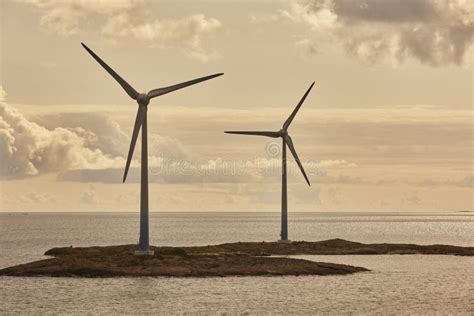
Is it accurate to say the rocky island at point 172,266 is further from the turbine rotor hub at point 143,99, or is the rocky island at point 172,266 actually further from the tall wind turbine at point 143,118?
the turbine rotor hub at point 143,99

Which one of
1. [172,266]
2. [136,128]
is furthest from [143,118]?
[172,266]

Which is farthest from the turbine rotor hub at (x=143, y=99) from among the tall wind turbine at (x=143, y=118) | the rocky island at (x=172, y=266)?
the rocky island at (x=172, y=266)

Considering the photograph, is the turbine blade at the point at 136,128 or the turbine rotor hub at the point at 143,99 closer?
the turbine blade at the point at 136,128

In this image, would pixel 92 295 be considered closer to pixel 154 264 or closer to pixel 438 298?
pixel 154 264

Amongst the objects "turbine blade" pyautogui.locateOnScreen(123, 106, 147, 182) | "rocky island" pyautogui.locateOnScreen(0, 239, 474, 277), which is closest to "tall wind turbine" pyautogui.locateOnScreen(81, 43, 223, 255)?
"turbine blade" pyautogui.locateOnScreen(123, 106, 147, 182)

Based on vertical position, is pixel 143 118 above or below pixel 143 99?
below

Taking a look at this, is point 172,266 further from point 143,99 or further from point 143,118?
point 143,99

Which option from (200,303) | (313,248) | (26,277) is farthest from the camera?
(313,248)

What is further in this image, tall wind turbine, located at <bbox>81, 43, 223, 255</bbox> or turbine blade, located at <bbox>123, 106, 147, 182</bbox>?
tall wind turbine, located at <bbox>81, 43, 223, 255</bbox>

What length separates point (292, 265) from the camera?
337 ft

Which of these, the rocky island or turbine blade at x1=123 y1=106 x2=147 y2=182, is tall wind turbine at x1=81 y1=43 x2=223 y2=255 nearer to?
turbine blade at x1=123 y1=106 x2=147 y2=182

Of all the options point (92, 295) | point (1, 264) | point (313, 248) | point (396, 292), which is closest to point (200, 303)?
point (92, 295)

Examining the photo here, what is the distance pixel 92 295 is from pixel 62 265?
18.4 m

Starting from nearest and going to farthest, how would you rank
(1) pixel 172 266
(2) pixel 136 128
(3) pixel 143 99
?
(2) pixel 136 128 < (1) pixel 172 266 < (3) pixel 143 99
